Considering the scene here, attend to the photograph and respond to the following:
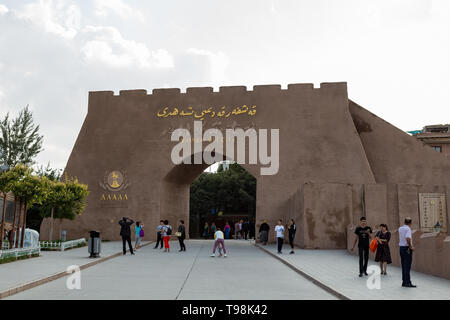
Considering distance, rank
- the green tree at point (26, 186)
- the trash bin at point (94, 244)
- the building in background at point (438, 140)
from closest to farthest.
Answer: the green tree at point (26, 186)
the trash bin at point (94, 244)
the building in background at point (438, 140)

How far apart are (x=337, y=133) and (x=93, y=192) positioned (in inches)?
601

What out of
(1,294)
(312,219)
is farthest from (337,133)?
(1,294)

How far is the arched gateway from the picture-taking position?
27344 mm

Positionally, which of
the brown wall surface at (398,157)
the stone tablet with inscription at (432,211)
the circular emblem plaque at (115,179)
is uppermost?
the brown wall surface at (398,157)

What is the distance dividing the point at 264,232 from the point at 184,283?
15.9 m

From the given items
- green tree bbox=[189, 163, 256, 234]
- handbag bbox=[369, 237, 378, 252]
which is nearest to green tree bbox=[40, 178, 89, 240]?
handbag bbox=[369, 237, 378, 252]

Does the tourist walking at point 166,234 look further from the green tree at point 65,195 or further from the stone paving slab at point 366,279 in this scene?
the stone paving slab at point 366,279

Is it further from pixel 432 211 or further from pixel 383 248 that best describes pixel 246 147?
pixel 383 248

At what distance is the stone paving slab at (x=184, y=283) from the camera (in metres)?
8.43

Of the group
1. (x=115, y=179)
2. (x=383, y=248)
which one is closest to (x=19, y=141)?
(x=115, y=179)

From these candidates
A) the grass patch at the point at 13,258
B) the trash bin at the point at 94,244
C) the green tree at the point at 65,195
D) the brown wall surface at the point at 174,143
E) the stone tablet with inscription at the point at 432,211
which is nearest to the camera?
the grass patch at the point at 13,258

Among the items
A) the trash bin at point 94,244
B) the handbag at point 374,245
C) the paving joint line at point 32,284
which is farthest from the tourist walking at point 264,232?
the handbag at point 374,245

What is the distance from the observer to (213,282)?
33.9 feet

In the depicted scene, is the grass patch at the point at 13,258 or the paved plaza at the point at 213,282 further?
the grass patch at the point at 13,258
